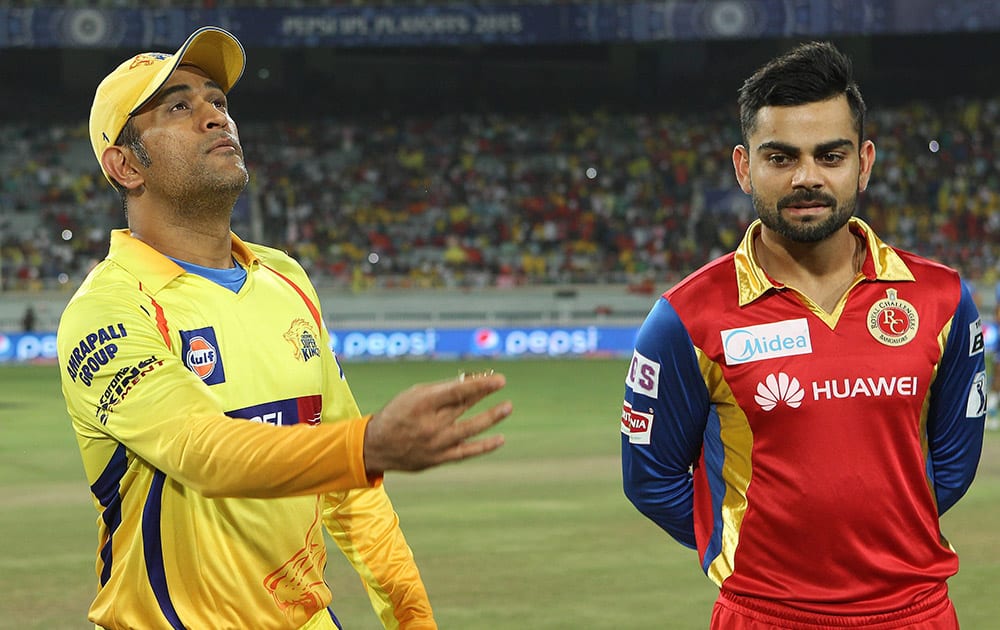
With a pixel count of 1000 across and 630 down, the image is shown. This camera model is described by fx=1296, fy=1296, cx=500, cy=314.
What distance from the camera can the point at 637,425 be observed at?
3.47 meters

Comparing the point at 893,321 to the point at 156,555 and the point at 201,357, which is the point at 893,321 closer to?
the point at 201,357

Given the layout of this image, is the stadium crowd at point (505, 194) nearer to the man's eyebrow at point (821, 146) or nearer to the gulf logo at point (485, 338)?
the gulf logo at point (485, 338)

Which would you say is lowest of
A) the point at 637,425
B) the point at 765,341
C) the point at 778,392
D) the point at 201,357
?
the point at 637,425

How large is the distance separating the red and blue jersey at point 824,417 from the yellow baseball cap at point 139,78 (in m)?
1.30

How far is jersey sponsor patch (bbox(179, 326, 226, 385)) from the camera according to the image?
2920mm

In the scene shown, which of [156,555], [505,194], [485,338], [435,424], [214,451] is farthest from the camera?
[505,194]

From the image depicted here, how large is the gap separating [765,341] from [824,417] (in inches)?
9.3

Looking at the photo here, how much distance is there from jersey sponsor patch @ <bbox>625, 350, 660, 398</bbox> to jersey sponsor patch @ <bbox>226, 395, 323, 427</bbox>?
0.80 meters

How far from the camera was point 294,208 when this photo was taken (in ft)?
115

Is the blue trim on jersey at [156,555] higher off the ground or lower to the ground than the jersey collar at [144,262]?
lower

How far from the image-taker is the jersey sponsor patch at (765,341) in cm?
320

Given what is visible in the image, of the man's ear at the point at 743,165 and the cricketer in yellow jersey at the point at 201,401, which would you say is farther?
the man's ear at the point at 743,165

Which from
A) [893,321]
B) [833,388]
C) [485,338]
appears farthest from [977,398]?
[485,338]

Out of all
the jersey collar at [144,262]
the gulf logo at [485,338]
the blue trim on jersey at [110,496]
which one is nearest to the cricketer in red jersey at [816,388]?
the jersey collar at [144,262]
